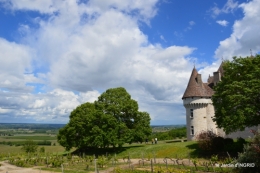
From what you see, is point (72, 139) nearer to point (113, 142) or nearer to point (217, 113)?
point (113, 142)

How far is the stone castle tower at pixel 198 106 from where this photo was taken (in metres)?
41.7

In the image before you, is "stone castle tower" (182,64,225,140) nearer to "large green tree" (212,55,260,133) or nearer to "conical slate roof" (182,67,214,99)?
"conical slate roof" (182,67,214,99)

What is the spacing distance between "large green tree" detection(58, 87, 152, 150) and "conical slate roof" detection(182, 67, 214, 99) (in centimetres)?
798

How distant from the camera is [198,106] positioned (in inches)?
1647

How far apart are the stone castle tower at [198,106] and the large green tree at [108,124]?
22.7ft

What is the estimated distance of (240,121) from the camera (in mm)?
26547

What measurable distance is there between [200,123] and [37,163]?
25.4 meters

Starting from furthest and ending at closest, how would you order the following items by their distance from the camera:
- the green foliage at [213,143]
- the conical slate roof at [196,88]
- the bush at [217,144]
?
the conical slate roof at [196,88]
the bush at [217,144]
the green foliage at [213,143]

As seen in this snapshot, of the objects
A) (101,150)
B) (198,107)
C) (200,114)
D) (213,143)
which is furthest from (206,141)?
(101,150)

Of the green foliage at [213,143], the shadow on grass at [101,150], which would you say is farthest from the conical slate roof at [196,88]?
the shadow on grass at [101,150]

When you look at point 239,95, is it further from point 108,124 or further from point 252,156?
point 108,124

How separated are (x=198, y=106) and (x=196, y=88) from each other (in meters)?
2.97

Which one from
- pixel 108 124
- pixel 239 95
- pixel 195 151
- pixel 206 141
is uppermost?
pixel 239 95

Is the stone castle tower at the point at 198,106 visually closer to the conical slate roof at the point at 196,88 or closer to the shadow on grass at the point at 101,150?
the conical slate roof at the point at 196,88
